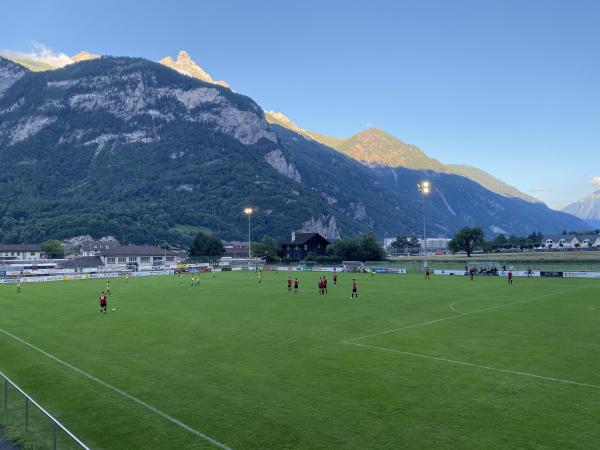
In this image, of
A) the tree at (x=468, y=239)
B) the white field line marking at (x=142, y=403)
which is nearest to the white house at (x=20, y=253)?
the tree at (x=468, y=239)

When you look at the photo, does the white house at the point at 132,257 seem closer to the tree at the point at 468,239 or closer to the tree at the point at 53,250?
the tree at the point at 53,250

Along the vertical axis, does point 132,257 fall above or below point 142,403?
above

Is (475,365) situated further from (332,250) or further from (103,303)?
(332,250)

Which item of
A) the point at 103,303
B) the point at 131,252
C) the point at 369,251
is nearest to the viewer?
the point at 103,303

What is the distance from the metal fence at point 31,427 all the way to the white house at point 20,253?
16347 centimetres

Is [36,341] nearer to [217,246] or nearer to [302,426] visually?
[302,426]

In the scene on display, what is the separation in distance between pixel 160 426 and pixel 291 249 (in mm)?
132759

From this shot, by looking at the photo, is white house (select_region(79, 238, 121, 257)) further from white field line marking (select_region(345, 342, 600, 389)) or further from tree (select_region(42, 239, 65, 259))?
white field line marking (select_region(345, 342, 600, 389))

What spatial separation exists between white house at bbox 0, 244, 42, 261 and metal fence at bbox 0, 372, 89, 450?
163 metres

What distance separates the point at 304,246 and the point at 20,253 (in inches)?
A: 4081

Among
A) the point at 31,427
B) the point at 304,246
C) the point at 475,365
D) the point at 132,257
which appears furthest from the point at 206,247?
the point at 31,427

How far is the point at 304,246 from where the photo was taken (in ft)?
457

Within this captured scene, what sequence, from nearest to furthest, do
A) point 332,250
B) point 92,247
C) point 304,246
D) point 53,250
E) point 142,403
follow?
point 142,403 < point 332,250 < point 304,246 < point 53,250 < point 92,247

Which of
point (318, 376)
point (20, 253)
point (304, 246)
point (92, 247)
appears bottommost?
point (318, 376)
